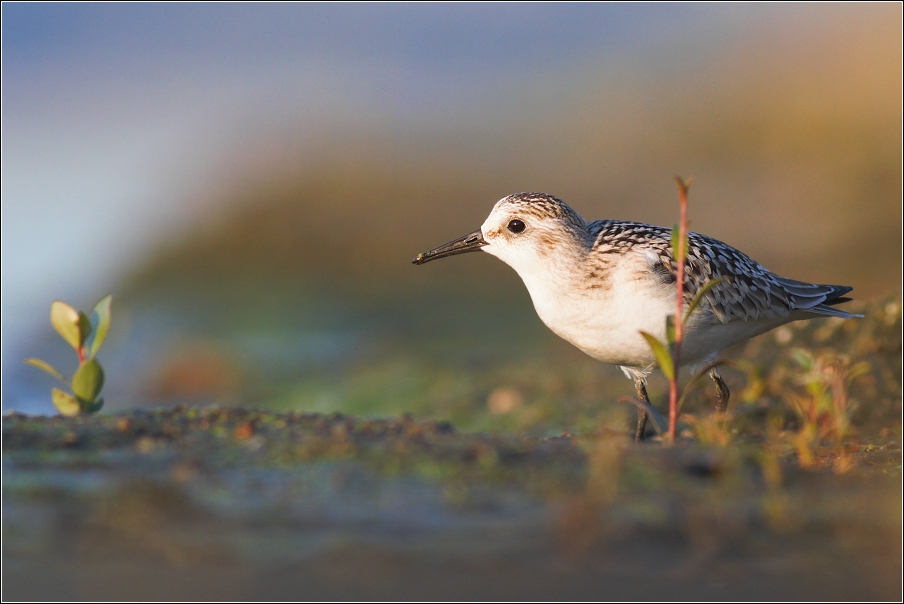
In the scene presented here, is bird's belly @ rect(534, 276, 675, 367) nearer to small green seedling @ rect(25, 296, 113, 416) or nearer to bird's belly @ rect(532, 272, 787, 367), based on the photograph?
bird's belly @ rect(532, 272, 787, 367)

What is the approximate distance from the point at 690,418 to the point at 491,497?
140 centimetres

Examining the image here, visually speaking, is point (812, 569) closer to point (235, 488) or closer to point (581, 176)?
point (235, 488)

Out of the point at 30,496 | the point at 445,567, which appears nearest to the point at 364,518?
the point at 445,567

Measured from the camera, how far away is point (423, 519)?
3.12 meters

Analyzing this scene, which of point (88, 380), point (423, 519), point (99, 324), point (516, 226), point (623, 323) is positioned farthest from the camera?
point (516, 226)

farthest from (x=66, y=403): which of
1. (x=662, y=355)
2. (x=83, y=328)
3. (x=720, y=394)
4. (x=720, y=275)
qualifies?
(x=720, y=394)

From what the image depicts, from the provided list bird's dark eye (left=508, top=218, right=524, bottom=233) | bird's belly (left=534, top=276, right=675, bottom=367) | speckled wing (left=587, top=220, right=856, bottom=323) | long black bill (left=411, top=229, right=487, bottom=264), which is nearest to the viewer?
bird's belly (left=534, top=276, right=675, bottom=367)

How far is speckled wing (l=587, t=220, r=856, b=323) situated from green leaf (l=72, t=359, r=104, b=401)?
2922mm

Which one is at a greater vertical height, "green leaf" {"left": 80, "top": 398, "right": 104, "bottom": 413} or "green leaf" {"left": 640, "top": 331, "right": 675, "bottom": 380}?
"green leaf" {"left": 640, "top": 331, "right": 675, "bottom": 380}

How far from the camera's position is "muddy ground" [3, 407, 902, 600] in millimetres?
2826

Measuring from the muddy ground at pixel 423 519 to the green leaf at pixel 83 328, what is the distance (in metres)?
0.72

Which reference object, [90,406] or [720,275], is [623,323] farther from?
[90,406]

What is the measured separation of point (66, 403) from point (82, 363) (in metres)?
0.20

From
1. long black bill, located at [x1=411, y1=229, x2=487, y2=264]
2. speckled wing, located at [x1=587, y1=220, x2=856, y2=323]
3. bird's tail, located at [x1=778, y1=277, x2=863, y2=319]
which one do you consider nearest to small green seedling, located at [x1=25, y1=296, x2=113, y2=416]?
long black bill, located at [x1=411, y1=229, x2=487, y2=264]
